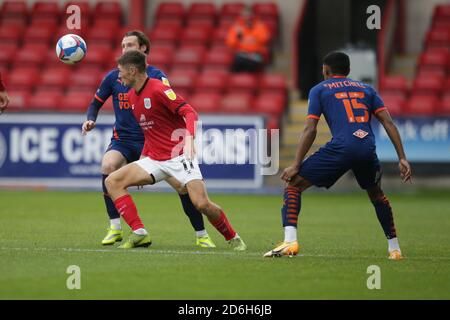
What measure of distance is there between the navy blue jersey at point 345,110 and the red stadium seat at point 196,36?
15.4 metres

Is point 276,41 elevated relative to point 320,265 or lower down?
elevated

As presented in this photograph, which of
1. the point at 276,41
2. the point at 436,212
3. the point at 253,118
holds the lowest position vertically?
the point at 436,212

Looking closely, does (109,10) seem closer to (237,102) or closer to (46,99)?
(46,99)

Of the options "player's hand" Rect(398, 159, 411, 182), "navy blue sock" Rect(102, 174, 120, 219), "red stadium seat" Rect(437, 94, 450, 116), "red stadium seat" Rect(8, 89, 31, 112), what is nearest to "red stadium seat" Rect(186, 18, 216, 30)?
"red stadium seat" Rect(8, 89, 31, 112)

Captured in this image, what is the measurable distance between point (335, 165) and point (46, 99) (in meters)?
13.9

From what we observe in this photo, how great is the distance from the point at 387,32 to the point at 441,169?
4.82 meters

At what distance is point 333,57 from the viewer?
1009 centimetres

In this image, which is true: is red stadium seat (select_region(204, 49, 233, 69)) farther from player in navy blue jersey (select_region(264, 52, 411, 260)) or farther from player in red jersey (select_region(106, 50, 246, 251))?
player in navy blue jersey (select_region(264, 52, 411, 260))

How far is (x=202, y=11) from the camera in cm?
2602

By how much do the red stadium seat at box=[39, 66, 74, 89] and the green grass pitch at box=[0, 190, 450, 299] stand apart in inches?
277

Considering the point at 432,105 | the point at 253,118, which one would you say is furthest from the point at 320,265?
the point at 432,105

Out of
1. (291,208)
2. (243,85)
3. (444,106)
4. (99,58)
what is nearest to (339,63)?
(291,208)

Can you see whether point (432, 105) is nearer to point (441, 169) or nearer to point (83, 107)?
point (441, 169)

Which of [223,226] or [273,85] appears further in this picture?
[273,85]
